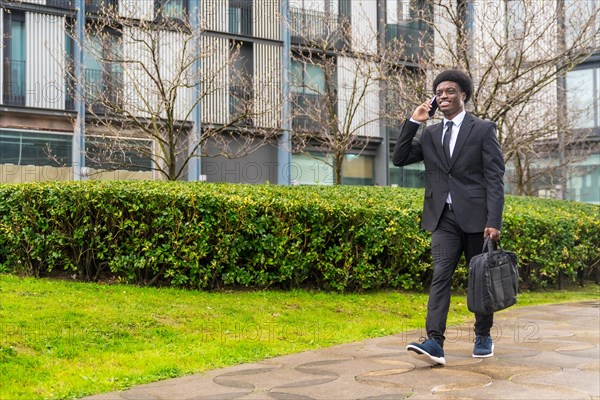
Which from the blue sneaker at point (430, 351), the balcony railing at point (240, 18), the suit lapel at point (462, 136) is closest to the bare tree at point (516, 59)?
the balcony railing at point (240, 18)

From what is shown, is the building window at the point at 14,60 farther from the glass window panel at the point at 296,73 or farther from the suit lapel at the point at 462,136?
the suit lapel at the point at 462,136

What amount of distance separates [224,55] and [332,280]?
630 inches

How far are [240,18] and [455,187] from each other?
21648 millimetres

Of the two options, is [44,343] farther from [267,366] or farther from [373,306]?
[373,306]

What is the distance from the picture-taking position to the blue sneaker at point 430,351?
18.6 feet

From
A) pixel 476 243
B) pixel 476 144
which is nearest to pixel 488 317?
pixel 476 243

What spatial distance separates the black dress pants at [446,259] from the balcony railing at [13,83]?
19.1 m

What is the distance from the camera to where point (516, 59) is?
50.8ft

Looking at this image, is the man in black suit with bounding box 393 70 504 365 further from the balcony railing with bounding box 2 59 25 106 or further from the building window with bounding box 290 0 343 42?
the balcony railing with bounding box 2 59 25 106

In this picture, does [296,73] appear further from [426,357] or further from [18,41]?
[426,357]

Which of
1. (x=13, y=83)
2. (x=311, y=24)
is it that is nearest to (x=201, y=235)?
(x=13, y=83)

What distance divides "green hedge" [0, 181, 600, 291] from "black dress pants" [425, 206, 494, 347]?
146 inches

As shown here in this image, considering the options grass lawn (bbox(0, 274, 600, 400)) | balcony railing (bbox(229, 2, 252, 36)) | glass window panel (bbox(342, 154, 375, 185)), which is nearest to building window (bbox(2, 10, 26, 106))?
balcony railing (bbox(229, 2, 252, 36))

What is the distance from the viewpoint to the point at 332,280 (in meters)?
10.0
